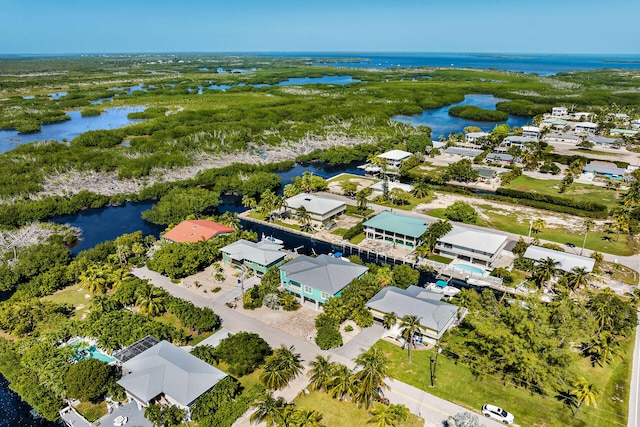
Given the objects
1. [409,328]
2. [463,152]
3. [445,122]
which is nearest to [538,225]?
[409,328]

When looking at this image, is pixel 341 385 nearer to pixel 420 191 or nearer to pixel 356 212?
pixel 356 212

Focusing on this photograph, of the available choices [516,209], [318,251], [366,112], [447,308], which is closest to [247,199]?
[318,251]

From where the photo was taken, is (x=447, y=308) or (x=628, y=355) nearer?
(x=628, y=355)

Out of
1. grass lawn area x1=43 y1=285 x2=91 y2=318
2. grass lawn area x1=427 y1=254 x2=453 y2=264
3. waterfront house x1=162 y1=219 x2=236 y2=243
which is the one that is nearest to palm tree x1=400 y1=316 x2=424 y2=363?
grass lawn area x1=427 y1=254 x2=453 y2=264

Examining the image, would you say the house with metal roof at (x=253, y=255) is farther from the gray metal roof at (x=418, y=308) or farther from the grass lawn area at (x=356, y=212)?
the grass lawn area at (x=356, y=212)

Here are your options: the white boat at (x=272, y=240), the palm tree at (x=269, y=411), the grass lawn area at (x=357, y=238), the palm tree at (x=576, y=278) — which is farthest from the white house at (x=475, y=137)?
the palm tree at (x=269, y=411)

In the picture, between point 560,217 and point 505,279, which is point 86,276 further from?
point 560,217

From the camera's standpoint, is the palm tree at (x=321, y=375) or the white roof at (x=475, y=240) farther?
the white roof at (x=475, y=240)
